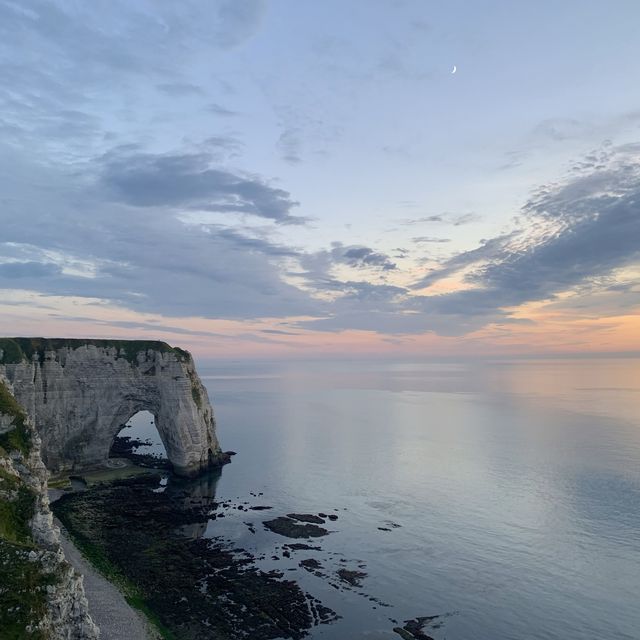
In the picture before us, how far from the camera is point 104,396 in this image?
236 feet

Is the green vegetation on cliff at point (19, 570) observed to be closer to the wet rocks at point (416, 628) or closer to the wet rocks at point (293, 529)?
the wet rocks at point (416, 628)

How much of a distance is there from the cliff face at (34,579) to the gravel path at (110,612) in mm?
8033

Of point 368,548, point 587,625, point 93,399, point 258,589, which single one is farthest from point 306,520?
point 93,399

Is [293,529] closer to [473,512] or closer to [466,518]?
[466,518]

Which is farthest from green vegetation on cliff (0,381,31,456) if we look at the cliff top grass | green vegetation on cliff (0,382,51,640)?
the cliff top grass

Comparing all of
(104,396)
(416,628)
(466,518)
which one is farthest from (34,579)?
(104,396)

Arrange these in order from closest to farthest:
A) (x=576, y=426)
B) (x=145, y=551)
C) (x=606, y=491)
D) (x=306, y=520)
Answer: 1. (x=145, y=551)
2. (x=306, y=520)
3. (x=606, y=491)
4. (x=576, y=426)

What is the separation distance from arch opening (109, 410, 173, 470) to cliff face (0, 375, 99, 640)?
46.1m

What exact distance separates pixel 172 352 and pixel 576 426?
103 meters

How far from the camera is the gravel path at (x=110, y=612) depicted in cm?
3176

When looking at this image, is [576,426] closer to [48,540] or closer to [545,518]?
[545,518]

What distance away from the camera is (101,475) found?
230 ft

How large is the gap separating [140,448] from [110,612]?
65.9 metres

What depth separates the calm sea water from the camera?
36.6m
